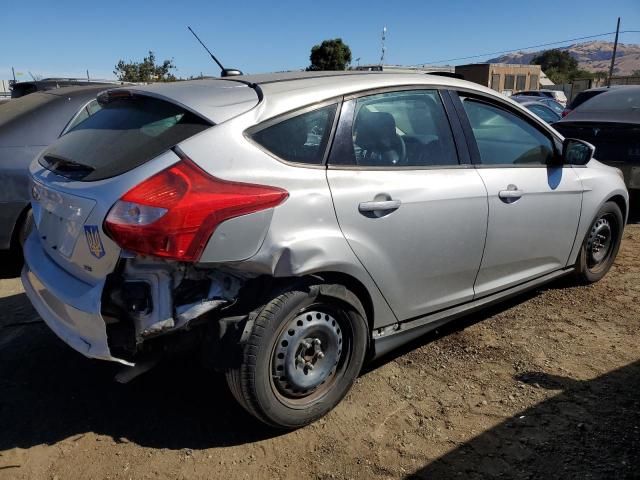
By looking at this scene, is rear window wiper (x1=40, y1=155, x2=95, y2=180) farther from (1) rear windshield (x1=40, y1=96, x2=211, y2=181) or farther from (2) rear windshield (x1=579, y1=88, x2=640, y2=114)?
(2) rear windshield (x1=579, y1=88, x2=640, y2=114)

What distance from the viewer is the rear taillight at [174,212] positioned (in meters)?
2.23

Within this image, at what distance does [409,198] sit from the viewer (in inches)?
114

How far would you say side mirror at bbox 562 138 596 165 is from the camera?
400cm

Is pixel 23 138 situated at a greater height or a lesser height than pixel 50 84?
lesser

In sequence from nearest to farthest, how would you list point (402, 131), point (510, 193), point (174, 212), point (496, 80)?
1. point (174, 212)
2. point (402, 131)
3. point (510, 193)
4. point (496, 80)

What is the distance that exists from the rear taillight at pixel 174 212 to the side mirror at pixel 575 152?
2.74m

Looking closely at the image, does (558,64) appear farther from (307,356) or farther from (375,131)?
(307,356)

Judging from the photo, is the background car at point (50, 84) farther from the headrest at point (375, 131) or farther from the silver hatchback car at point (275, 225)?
the headrest at point (375, 131)

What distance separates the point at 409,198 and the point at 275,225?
2.78 ft

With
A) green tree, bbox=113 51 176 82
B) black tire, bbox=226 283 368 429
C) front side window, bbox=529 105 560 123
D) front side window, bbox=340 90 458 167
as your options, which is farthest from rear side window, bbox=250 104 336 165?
green tree, bbox=113 51 176 82

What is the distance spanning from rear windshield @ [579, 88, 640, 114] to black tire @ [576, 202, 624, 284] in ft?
9.92

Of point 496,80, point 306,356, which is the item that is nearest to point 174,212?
Answer: point 306,356

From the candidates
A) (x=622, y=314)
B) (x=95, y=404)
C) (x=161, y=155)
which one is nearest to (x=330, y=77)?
(x=161, y=155)

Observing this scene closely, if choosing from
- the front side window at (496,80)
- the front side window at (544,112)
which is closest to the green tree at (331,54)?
the front side window at (496,80)
